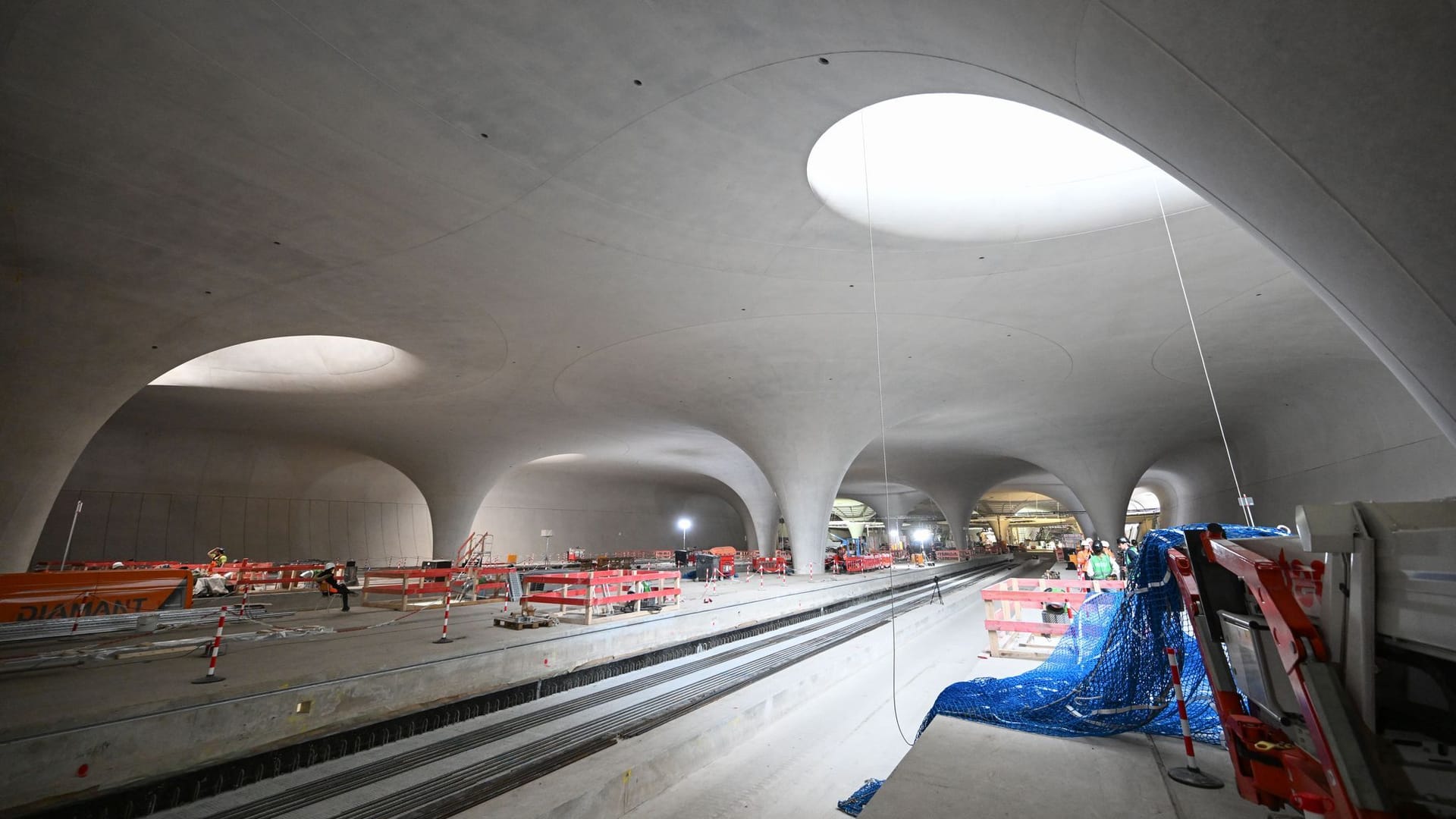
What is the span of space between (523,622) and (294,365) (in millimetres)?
13240

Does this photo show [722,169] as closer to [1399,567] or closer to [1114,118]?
[1114,118]

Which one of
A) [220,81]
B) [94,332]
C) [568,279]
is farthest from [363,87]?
[94,332]

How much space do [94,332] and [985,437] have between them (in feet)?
91.7

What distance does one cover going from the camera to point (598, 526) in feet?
127

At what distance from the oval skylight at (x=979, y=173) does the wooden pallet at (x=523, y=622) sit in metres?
7.85

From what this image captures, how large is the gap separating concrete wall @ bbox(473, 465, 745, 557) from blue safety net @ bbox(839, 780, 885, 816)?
100 ft

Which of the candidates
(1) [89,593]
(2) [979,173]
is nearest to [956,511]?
(2) [979,173]

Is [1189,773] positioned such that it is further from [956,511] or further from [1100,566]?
[956,511]

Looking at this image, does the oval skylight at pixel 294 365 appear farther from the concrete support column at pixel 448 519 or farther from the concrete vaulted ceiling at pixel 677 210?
the concrete support column at pixel 448 519

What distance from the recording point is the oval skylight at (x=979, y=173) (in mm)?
7898

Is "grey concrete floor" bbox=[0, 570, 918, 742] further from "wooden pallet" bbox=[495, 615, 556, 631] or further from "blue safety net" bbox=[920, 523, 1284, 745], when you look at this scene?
"blue safety net" bbox=[920, 523, 1284, 745]

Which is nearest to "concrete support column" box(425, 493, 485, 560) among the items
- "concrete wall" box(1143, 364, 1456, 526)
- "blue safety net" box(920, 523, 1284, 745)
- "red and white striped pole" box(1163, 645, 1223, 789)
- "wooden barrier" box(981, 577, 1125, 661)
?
"wooden barrier" box(981, 577, 1125, 661)

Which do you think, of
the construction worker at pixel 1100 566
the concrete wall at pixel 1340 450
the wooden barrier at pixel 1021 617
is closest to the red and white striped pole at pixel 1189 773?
the wooden barrier at pixel 1021 617

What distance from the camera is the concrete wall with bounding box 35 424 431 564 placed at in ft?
68.9
